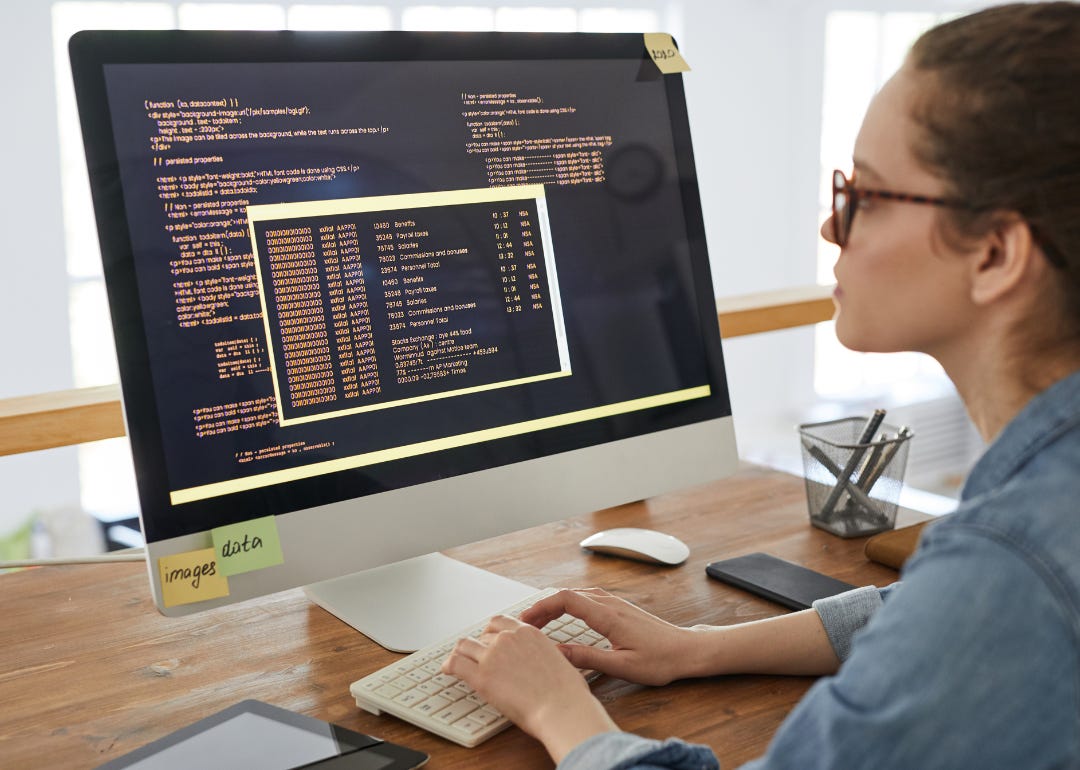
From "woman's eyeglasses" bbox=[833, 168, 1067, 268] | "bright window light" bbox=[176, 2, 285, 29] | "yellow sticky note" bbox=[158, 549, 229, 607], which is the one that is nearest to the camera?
"woman's eyeglasses" bbox=[833, 168, 1067, 268]

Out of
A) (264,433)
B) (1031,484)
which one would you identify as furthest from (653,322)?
(1031,484)

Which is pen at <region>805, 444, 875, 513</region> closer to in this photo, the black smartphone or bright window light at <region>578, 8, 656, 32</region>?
the black smartphone

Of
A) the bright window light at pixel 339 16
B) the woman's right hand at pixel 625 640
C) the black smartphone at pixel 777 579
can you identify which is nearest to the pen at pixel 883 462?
the black smartphone at pixel 777 579

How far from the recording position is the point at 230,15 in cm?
373

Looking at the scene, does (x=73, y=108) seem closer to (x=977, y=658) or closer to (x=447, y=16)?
(x=447, y=16)

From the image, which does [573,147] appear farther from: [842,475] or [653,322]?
[842,475]

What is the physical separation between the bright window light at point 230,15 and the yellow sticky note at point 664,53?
2775mm

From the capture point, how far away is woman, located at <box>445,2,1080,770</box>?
55cm

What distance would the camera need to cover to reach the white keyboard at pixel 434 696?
2.64 ft

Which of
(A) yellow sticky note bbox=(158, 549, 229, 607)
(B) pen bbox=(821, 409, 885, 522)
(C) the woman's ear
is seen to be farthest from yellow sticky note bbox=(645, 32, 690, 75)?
(A) yellow sticky note bbox=(158, 549, 229, 607)

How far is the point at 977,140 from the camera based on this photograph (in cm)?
66

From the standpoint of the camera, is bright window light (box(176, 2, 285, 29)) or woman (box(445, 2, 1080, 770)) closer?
woman (box(445, 2, 1080, 770))

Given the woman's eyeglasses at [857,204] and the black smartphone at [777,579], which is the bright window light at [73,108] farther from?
the woman's eyeglasses at [857,204]

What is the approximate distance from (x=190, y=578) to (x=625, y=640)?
359 millimetres
